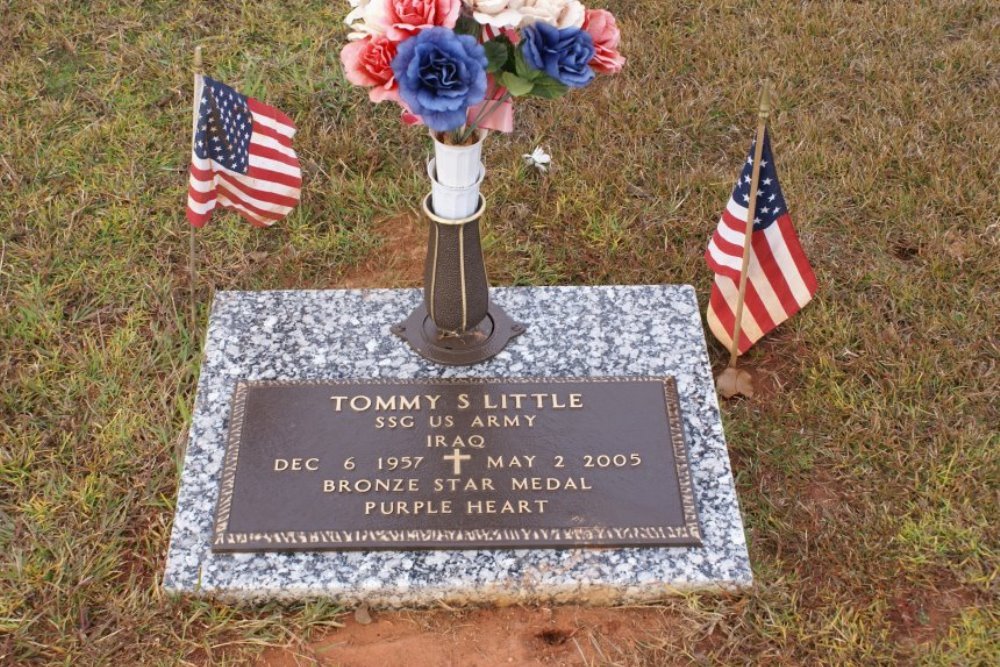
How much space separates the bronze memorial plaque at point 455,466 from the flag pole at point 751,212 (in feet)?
1.34

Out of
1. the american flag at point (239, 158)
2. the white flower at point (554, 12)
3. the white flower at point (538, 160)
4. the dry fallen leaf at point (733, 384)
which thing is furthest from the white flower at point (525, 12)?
the white flower at point (538, 160)

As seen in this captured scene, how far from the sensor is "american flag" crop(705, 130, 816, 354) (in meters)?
3.25

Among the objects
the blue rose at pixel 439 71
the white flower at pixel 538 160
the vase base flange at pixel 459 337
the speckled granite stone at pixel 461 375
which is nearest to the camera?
the blue rose at pixel 439 71

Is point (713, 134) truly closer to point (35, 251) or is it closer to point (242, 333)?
point (242, 333)

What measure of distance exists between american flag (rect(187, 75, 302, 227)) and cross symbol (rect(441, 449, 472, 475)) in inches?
Result: 45.4

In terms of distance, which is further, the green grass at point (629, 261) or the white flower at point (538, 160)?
the white flower at point (538, 160)

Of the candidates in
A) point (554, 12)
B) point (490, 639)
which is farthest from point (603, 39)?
point (490, 639)

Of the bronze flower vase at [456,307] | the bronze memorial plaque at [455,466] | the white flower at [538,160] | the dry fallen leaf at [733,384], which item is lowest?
the dry fallen leaf at [733,384]

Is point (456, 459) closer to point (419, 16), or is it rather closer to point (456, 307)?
point (456, 307)

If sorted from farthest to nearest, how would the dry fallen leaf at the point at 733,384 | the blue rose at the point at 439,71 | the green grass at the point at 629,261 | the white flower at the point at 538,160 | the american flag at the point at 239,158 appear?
the white flower at the point at 538,160
the dry fallen leaf at the point at 733,384
the american flag at the point at 239,158
the green grass at the point at 629,261
the blue rose at the point at 439,71

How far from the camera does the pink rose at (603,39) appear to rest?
2.66 m

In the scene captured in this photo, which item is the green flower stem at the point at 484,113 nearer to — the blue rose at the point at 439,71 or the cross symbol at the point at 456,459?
the blue rose at the point at 439,71

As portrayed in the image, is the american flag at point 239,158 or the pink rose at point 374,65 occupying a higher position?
the pink rose at point 374,65

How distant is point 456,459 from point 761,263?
1.25 m
